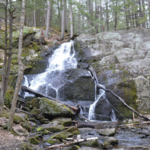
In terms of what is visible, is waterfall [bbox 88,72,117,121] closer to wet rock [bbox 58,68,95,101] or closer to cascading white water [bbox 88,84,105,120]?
cascading white water [bbox 88,84,105,120]

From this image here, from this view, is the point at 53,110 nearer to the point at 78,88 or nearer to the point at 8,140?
the point at 78,88

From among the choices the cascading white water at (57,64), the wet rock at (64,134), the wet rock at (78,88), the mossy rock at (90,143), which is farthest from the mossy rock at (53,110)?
the mossy rock at (90,143)

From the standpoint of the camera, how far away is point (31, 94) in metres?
13.2

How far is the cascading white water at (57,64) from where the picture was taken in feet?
48.0

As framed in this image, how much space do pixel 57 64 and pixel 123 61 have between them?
673 centimetres

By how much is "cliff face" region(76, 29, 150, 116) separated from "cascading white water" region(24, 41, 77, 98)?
97cm

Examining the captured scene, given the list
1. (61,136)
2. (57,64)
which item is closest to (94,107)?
(61,136)

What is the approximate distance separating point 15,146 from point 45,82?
31.5ft

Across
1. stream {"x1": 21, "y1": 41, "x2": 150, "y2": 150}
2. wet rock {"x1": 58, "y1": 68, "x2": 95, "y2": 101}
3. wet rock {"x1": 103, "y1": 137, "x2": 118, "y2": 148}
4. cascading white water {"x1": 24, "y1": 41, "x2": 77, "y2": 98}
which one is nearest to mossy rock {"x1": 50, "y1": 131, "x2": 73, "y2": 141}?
stream {"x1": 21, "y1": 41, "x2": 150, "y2": 150}

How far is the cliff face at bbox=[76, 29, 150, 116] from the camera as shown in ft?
41.3

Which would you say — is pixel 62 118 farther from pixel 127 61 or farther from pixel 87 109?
pixel 127 61

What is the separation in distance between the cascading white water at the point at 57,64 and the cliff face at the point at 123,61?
0.97 m

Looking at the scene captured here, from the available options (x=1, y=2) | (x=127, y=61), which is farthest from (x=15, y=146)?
(x=127, y=61)

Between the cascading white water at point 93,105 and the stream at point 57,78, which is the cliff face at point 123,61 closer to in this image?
the cascading white water at point 93,105
